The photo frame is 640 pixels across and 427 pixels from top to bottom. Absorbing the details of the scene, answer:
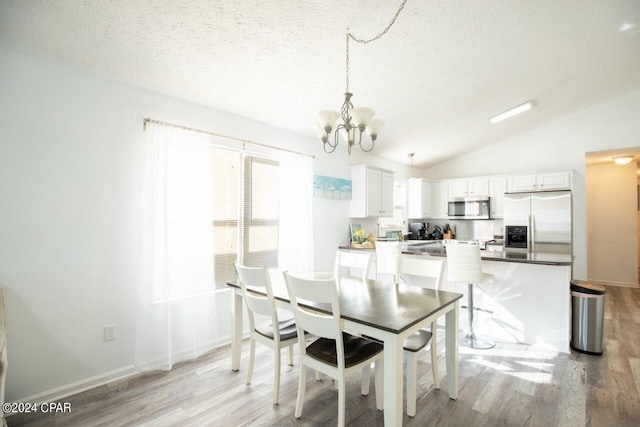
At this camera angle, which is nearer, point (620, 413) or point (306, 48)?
point (620, 413)

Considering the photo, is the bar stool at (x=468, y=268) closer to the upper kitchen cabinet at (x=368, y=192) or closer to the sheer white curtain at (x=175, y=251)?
the upper kitchen cabinet at (x=368, y=192)

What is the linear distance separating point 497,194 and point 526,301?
2837 mm

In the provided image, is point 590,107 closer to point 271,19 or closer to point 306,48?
point 306,48

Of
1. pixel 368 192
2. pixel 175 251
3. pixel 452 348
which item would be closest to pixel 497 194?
pixel 368 192

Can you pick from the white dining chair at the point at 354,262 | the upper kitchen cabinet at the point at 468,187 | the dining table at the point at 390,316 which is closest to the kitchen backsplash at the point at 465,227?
the upper kitchen cabinet at the point at 468,187

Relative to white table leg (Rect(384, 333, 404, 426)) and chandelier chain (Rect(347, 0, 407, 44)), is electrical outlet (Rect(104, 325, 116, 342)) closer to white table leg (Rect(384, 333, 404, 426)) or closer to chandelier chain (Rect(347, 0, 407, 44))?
white table leg (Rect(384, 333, 404, 426))

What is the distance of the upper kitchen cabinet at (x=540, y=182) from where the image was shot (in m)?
4.94

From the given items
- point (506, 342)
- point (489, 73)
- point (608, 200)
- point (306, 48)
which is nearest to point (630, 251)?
point (608, 200)

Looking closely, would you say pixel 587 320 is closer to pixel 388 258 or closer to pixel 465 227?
pixel 388 258

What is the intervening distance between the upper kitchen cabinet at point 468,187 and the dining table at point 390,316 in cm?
414

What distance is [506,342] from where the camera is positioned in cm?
323

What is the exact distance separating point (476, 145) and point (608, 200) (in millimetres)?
2785

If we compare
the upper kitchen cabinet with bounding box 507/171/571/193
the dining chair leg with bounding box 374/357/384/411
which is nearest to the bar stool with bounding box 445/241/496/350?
the dining chair leg with bounding box 374/357/384/411

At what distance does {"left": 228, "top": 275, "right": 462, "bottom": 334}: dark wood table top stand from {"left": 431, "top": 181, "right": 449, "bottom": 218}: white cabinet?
13.7 feet
